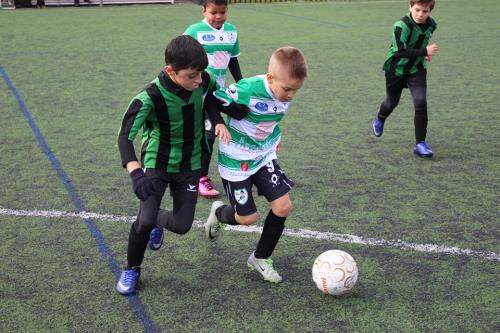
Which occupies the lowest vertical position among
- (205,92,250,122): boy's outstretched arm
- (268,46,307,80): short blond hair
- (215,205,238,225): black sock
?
(215,205,238,225): black sock

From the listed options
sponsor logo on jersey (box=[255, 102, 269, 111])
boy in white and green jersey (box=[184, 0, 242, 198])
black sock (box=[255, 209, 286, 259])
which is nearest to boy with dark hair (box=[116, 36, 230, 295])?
sponsor logo on jersey (box=[255, 102, 269, 111])

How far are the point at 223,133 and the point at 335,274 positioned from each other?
1.02m

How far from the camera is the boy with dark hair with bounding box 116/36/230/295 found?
356 cm

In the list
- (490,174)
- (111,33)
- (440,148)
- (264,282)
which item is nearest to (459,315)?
(264,282)

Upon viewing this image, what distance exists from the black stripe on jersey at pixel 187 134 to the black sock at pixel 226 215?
0.51 metres

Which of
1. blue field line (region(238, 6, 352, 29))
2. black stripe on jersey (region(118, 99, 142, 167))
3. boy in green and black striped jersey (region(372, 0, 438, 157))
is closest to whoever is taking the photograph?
black stripe on jersey (region(118, 99, 142, 167))

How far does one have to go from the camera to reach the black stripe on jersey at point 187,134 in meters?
3.79

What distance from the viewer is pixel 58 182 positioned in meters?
5.66

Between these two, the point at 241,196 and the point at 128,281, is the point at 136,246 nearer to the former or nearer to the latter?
the point at 128,281

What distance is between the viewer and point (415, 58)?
6.34m

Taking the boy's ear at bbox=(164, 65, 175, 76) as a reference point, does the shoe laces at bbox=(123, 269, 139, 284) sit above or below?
below

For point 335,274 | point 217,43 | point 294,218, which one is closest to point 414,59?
point 217,43

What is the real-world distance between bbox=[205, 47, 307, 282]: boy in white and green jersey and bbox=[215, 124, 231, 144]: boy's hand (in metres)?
0.15

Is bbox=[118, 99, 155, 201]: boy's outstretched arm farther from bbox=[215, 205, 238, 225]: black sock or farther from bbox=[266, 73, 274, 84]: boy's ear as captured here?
bbox=[215, 205, 238, 225]: black sock
